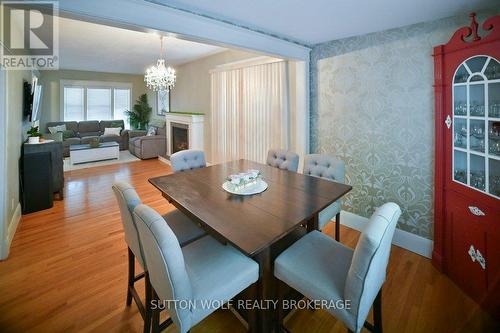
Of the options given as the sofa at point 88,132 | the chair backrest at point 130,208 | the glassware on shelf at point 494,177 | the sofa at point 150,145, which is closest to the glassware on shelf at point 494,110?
the glassware on shelf at point 494,177

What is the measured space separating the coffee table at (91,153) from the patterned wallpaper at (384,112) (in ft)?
18.7

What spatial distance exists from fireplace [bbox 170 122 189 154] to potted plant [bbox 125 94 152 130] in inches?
104

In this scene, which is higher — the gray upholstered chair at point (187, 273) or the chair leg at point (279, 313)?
the gray upholstered chair at point (187, 273)

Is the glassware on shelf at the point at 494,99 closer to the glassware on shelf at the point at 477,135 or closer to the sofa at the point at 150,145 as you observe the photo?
the glassware on shelf at the point at 477,135

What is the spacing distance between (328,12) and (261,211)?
175 centimetres

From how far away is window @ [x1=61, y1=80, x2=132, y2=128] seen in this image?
25.4ft

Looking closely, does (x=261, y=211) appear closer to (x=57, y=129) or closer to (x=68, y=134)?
(x=68, y=134)

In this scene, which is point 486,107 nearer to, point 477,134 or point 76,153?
point 477,134

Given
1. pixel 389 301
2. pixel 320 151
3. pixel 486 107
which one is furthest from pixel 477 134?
pixel 320 151

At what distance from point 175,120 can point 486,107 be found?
18.9ft

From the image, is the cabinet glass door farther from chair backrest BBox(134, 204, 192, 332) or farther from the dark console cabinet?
the dark console cabinet

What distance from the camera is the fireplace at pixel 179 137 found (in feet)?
19.6

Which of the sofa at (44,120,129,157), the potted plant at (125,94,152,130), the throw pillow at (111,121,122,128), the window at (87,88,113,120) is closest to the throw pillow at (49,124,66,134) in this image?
the sofa at (44,120,129,157)

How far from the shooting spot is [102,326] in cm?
166
